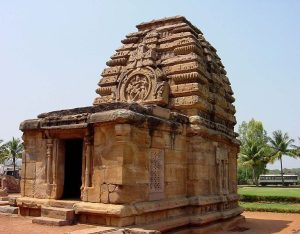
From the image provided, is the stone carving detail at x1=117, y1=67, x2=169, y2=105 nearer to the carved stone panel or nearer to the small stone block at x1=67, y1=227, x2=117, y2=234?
the carved stone panel

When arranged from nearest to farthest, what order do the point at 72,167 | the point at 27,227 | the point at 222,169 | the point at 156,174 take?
the point at 27,227
the point at 156,174
the point at 72,167
the point at 222,169

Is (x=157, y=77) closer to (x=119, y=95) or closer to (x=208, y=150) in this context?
(x=119, y=95)

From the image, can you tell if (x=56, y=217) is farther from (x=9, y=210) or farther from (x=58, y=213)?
(x=9, y=210)

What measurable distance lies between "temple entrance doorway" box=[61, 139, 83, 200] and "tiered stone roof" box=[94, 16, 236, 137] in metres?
2.27

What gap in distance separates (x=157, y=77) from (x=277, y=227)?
775cm

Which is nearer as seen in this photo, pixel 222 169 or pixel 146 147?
pixel 146 147

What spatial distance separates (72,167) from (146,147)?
357cm

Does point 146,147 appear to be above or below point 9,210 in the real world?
above

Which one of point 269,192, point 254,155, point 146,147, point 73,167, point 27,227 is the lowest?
point 269,192

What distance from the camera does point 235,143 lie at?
14.7 meters

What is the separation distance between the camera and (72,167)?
11805 millimetres

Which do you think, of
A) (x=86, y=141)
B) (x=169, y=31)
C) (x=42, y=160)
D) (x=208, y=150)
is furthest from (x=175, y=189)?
(x=169, y=31)

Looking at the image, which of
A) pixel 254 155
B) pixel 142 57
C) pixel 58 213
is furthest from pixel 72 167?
pixel 254 155

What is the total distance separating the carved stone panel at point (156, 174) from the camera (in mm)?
9633
